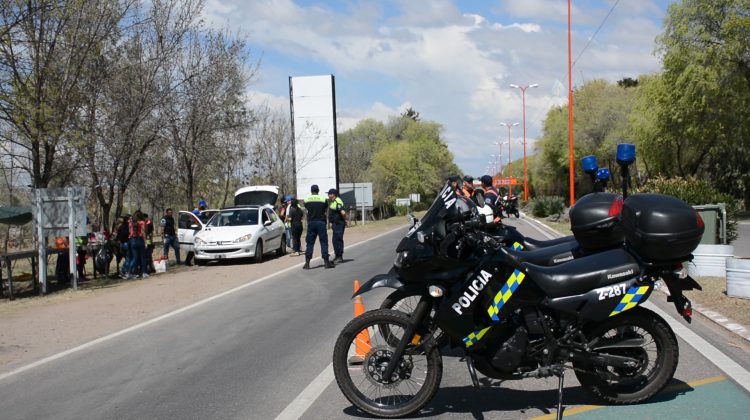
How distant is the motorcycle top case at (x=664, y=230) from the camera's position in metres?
5.25

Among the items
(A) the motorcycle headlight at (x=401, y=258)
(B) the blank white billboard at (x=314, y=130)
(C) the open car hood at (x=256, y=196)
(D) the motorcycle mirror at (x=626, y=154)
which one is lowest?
(A) the motorcycle headlight at (x=401, y=258)

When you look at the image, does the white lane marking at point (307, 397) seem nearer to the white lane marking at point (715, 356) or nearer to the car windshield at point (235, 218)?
the white lane marking at point (715, 356)

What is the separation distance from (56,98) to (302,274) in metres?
6.79

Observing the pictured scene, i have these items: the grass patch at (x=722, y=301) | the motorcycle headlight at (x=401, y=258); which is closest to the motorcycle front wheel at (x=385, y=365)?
the motorcycle headlight at (x=401, y=258)

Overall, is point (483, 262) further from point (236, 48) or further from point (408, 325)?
point (236, 48)

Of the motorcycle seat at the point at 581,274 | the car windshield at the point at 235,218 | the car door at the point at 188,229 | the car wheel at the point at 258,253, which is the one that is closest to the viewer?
the motorcycle seat at the point at 581,274

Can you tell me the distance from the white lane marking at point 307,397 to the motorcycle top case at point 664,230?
285 cm

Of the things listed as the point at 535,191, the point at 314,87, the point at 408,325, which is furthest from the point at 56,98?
the point at 535,191

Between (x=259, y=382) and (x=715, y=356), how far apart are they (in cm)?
434

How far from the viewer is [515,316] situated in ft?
17.0

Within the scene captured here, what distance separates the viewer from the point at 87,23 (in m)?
17.2

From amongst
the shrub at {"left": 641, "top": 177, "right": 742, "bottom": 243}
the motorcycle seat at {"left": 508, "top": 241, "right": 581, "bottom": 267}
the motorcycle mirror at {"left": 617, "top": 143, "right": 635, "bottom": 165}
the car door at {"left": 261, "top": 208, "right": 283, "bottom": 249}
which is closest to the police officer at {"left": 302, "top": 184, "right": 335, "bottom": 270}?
the car door at {"left": 261, "top": 208, "right": 283, "bottom": 249}

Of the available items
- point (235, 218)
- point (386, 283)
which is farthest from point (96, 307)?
point (386, 283)

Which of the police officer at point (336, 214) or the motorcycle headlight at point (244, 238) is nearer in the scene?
the police officer at point (336, 214)
